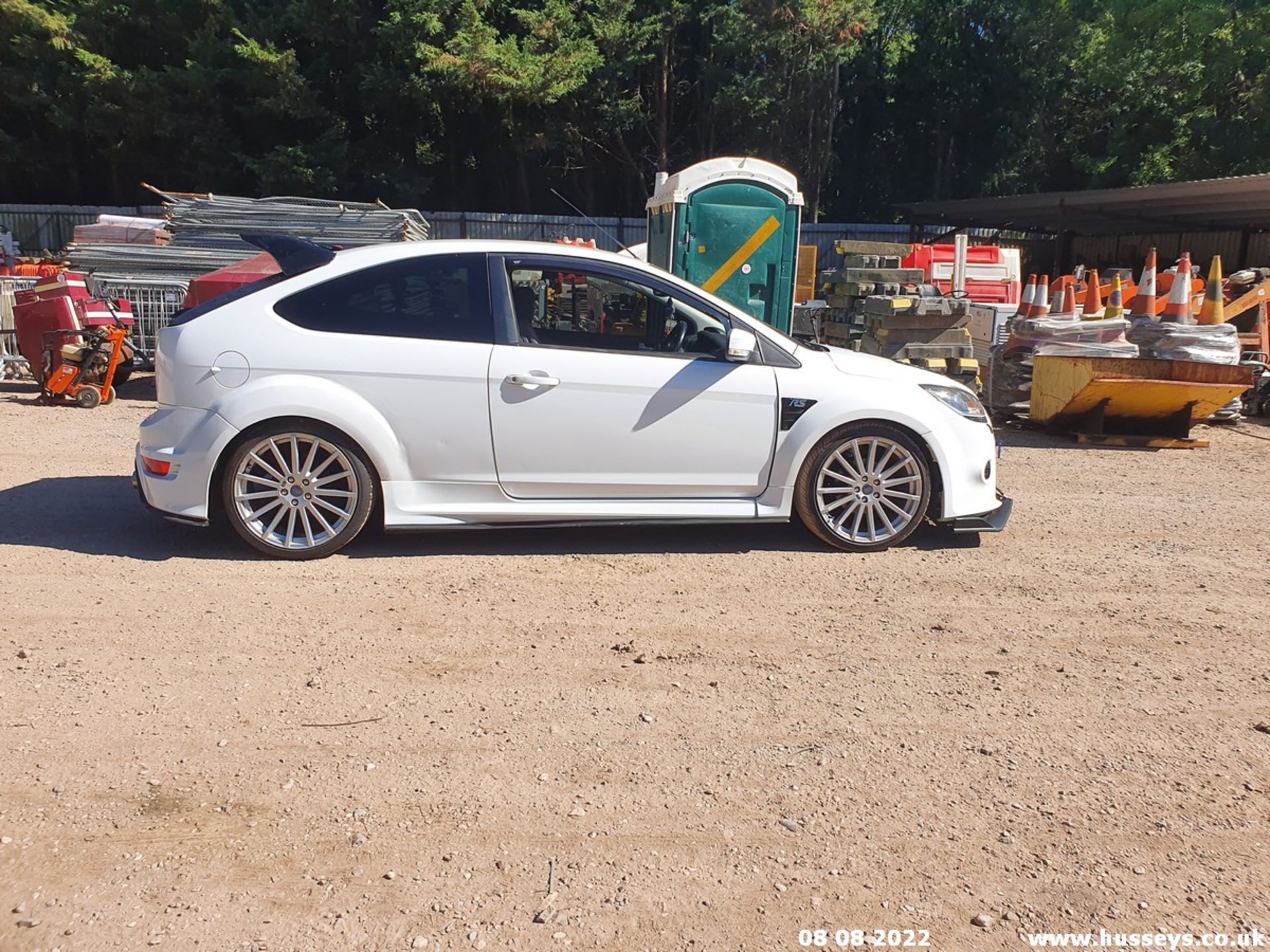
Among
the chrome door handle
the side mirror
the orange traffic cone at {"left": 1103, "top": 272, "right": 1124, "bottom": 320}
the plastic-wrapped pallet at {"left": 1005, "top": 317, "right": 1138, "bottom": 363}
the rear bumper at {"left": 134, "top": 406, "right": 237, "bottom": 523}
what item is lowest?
the rear bumper at {"left": 134, "top": 406, "right": 237, "bottom": 523}

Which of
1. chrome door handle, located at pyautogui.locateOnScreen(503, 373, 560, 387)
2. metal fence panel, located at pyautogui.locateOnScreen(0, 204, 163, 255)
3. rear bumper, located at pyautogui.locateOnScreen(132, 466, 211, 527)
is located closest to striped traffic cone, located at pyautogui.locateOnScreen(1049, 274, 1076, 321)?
chrome door handle, located at pyautogui.locateOnScreen(503, 373, 560, 387)

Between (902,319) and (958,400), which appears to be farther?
(902,319)

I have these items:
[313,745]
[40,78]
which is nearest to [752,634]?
[313,745]

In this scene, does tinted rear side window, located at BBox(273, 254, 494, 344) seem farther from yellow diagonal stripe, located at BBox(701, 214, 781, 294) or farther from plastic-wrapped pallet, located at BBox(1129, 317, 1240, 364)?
plastic-wrapped pallet, located at BBox(1129, 317, 1240, 364)

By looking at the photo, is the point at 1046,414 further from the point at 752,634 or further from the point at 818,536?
the point at 752,634

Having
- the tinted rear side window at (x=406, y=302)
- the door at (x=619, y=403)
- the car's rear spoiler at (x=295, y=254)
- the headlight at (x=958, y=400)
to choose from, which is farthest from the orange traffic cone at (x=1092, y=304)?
the car's rear spoiler at (x=295, y=254)

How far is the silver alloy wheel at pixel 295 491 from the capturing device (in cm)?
554

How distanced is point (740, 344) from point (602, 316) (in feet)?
3.03

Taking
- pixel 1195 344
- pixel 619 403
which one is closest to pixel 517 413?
pixel 619 403

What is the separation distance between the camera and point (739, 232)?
11.3 m

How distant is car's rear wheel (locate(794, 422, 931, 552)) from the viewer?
19.6 feet

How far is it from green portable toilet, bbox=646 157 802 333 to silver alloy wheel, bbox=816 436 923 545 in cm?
556

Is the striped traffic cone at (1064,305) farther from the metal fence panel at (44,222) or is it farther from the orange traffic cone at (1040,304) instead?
the metal fence panel at (44,222)

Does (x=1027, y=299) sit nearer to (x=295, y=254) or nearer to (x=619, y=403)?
(x=619, y=403)
